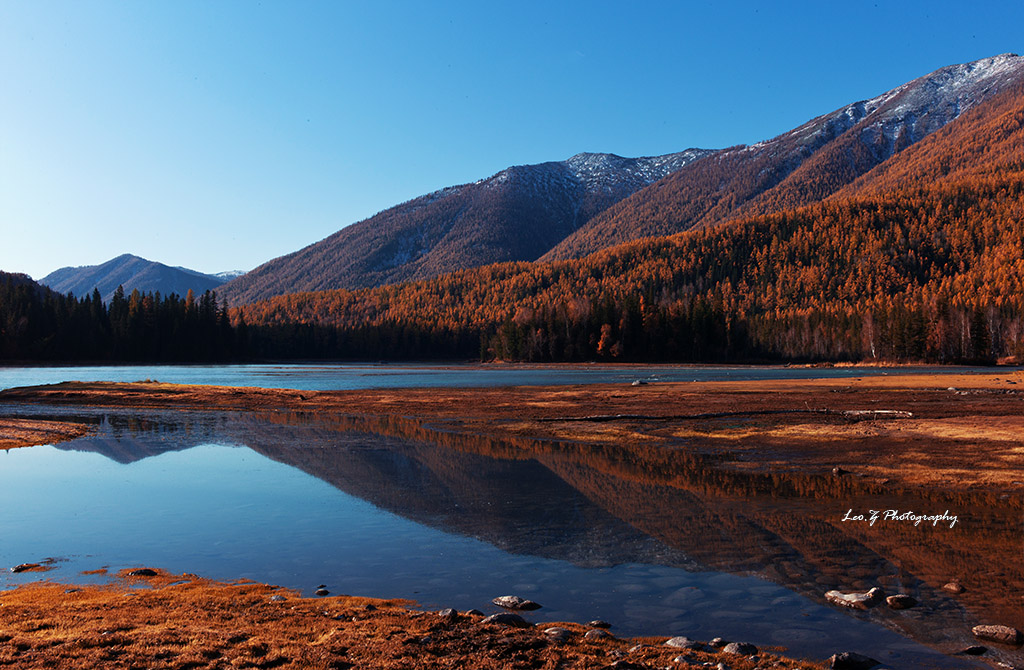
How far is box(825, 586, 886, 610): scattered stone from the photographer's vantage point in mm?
11727

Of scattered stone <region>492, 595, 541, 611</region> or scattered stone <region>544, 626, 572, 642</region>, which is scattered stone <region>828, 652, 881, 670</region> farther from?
scattered stone <region>492, 595, 541, 611</region>

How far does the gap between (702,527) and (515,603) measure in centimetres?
782

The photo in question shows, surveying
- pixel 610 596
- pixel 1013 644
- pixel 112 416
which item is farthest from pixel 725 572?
pixel 112 416

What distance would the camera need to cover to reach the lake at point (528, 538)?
11680 millimetres

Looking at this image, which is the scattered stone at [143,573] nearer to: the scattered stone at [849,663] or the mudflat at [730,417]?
the scattered stone at [849,663]

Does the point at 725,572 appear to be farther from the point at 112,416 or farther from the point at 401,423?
the point at 112,416

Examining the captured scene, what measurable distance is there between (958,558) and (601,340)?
162101 millimetres

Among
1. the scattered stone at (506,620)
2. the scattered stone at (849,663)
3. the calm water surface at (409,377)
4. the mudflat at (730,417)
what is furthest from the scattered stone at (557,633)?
the calm water surface at (409,377)

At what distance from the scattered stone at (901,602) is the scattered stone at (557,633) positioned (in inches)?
250

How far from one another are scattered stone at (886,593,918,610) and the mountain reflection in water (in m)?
0.20

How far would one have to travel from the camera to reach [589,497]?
21719mm
